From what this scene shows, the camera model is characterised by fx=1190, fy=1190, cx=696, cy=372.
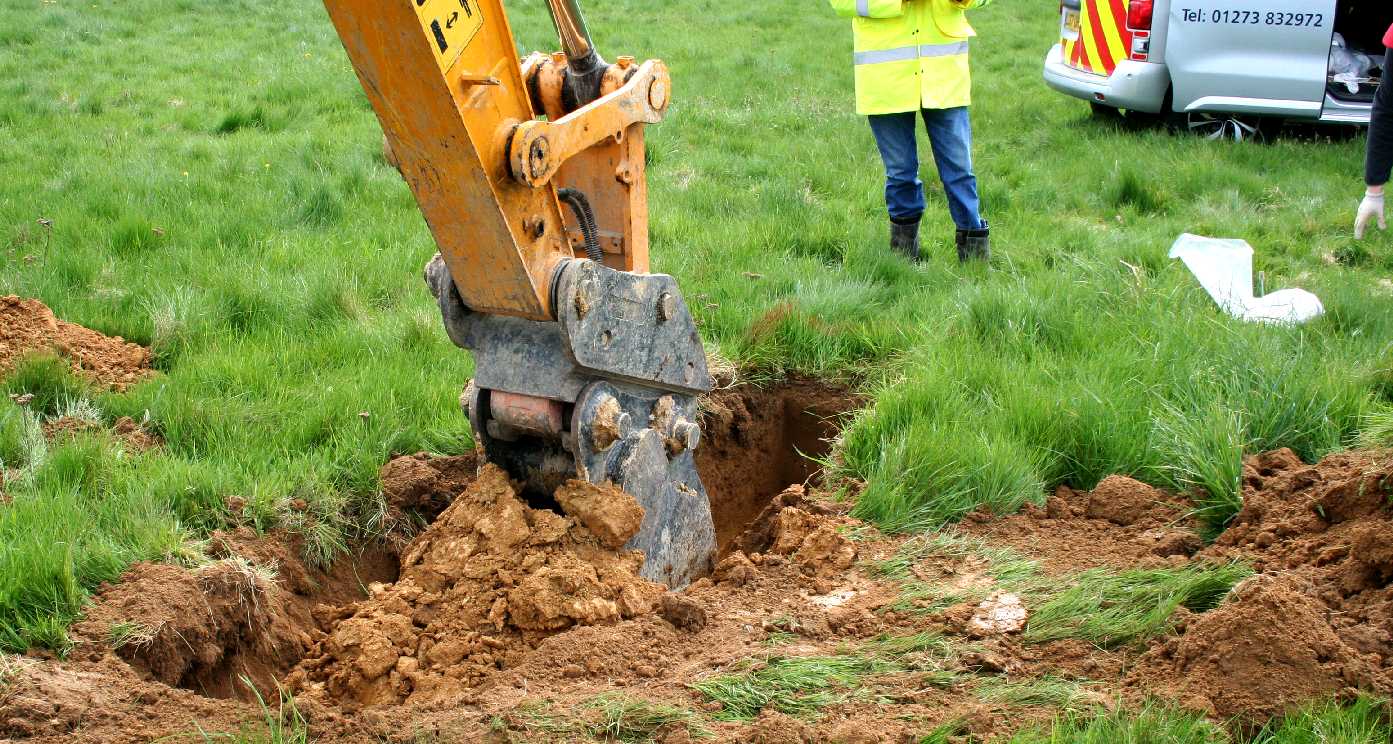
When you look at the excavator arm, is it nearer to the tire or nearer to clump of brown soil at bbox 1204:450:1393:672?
clump of brown soil at bbox 1204:450:1393:672

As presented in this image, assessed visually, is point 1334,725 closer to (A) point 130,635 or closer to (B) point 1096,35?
(A) point 130,635

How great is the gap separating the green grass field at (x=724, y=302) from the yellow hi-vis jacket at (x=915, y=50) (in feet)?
2.67

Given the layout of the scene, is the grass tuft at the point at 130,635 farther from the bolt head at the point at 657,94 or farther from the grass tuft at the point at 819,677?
the bolt head at the point at 657,94

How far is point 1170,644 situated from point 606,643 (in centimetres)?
136

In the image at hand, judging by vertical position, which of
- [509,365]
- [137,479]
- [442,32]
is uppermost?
[442,32]

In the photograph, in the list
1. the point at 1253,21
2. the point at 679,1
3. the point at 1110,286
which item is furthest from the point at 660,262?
the point at 679,1

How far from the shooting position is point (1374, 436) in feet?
12.3

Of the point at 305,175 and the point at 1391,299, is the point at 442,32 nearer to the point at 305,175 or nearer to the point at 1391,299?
the point at 1391,299

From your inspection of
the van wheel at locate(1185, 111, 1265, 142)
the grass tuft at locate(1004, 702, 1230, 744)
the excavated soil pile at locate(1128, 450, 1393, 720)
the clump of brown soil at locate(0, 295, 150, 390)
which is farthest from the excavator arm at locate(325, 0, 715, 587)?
the van wheel at locate(1185, 111, 1265, 142)

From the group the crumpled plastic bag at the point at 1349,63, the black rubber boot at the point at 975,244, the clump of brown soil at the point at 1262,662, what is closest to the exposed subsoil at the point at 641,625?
the clump of brown soil at the point at 1262,662

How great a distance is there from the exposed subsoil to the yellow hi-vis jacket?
9.28 feet

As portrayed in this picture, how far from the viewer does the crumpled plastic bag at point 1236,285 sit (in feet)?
16.7

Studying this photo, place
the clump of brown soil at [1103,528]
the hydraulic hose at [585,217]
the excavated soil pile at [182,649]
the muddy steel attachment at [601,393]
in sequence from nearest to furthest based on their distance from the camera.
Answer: the excavated soil pile at [182,649], the muddy steel attachment at [601,393], the clump of brown soil at [1103,528], the hydraulic hose at [585,217]

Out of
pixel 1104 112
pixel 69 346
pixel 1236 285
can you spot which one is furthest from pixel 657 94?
pixel 1104 112
